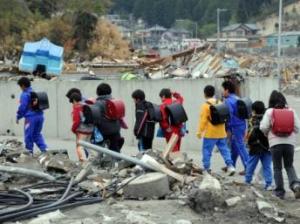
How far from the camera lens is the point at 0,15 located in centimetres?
5756

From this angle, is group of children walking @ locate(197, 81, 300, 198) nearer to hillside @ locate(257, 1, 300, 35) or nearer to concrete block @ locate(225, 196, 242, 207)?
concrete block @ locate(225, 196, 242, 207)

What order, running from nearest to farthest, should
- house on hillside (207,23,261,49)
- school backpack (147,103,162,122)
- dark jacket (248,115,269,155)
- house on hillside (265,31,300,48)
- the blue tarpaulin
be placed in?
dark jacket (248,115,269,155) → school backpack (147,103,162,122) → the blue tarpaulin → house on hillside (265,31,300,48) → house on hillside (207,23,261,49)

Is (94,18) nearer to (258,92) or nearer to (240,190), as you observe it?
(258,92)

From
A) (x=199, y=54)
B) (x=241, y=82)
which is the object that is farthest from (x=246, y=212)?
(x=199, y=54)

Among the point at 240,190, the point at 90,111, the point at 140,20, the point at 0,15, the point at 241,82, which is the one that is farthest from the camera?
the point at 140,20

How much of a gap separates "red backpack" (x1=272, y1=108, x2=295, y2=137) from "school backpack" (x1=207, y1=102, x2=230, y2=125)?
199cm

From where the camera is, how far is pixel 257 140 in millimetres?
11008

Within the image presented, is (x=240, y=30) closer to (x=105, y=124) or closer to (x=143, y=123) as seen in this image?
(x=143, y=123)

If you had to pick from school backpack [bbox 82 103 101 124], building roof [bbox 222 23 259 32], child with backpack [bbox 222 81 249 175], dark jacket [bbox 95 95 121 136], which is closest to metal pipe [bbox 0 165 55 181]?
school backpack [bbox 82 103 101 124]

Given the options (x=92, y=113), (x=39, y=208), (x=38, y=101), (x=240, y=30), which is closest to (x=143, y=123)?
(x=92, y=113)

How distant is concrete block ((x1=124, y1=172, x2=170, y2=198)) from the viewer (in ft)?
30.6

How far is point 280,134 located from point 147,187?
2.04 meters

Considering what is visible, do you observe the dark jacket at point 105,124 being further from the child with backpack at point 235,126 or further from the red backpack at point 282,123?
the red backpack at point 282,123

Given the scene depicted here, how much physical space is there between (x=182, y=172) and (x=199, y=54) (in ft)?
56.3
